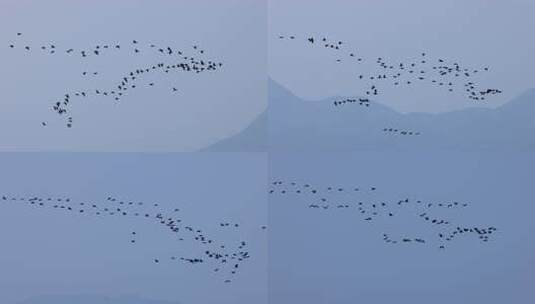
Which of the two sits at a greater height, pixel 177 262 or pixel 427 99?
pixel 427 99

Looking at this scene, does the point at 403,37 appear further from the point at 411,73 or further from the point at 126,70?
the point at 126,70

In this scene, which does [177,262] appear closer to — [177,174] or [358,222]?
[177,174]

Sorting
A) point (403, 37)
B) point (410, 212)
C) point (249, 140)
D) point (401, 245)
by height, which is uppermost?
point (403, 37)

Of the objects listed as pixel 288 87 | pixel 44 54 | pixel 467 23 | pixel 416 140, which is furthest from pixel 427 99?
pixel 44 54

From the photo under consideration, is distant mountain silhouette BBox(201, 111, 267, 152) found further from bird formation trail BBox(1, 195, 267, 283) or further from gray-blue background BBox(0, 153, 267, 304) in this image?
bird formation trail BBox(1, 195, 267, 283)

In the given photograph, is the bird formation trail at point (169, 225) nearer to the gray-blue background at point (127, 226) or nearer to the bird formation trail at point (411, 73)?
the gray-blue background at point (127, 226)

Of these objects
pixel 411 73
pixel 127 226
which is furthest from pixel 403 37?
pixel 127 226
